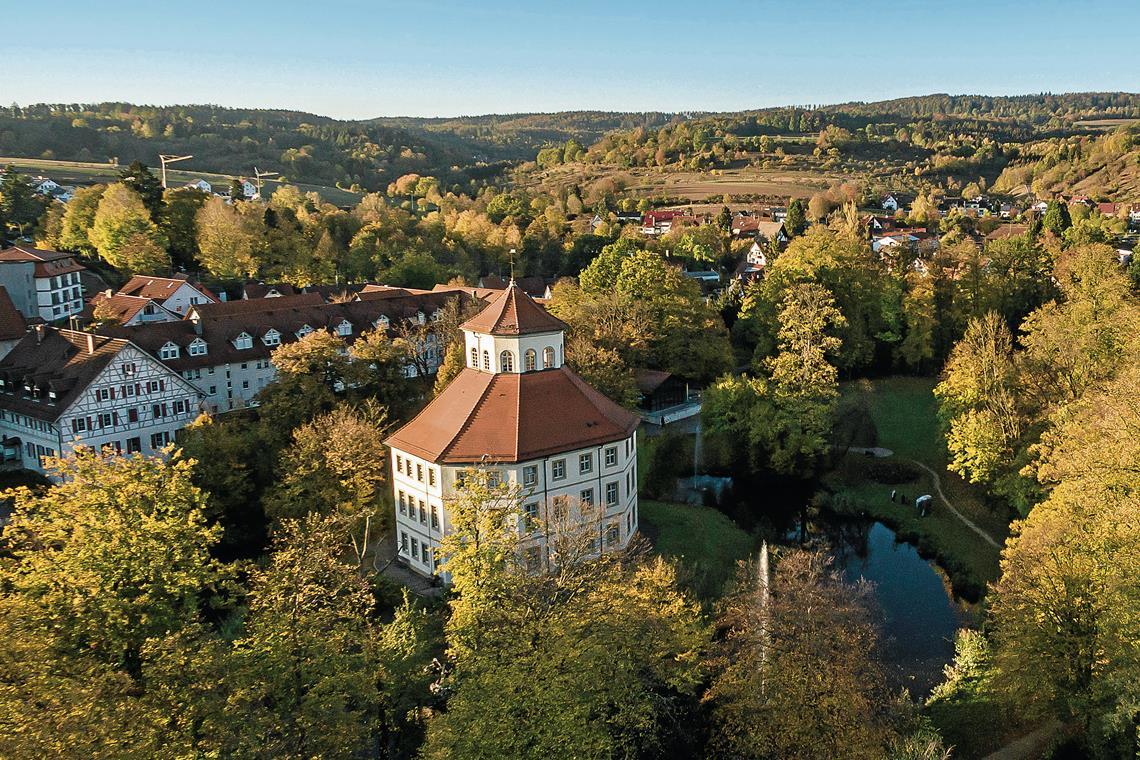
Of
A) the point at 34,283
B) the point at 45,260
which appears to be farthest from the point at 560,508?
the point at 45,260

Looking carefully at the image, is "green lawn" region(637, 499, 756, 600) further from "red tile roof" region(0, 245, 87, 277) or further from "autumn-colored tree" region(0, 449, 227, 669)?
"red tile roof" region(0, 245, 87, 277)

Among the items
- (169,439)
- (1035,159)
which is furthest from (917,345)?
(1035,159)

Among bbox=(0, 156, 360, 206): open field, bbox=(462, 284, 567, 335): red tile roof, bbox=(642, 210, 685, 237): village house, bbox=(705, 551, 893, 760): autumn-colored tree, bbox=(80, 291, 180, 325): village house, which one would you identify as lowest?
bbox=(705, 551, 893, 760): autumn-colored tree

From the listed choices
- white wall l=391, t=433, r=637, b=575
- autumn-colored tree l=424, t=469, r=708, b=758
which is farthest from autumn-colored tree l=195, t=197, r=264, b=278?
autumn-colored tree l=424, t=469, r=708, b=758

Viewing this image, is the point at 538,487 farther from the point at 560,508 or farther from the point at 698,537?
the point at 698,537

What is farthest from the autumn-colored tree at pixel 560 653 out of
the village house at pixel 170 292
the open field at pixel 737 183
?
the open field at pixel 737 183

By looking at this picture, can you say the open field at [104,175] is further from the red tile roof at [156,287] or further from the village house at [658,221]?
the red tile roof at [156,287]
